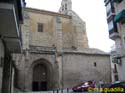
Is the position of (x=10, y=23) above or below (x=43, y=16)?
below

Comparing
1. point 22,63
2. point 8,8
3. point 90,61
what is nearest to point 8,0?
point 8,8

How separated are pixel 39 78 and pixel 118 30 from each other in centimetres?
1250

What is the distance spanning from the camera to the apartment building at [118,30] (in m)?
16.6

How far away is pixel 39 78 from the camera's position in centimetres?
2559

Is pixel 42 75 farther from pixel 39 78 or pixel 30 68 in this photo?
pixel 30 68

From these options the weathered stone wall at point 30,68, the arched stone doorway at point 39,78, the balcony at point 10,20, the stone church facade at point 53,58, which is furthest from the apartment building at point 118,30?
the arched stone doorway at point 39,78

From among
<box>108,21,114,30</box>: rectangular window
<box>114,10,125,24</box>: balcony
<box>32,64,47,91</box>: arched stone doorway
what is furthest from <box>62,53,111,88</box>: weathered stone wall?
<box>114,10,125,24</box>: balcony

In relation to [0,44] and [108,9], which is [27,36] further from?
[0,44]

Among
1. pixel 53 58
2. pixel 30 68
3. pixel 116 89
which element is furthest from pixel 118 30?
pixel 30 68

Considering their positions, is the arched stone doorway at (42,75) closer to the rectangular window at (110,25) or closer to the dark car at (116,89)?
the rectangular window at (110,25)

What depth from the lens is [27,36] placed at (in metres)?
25.1

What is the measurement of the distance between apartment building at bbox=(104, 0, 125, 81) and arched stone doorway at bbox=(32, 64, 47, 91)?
10837 millimetres

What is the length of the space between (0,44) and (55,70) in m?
18.2

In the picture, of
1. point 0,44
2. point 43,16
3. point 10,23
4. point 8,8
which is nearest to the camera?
point 8,8
